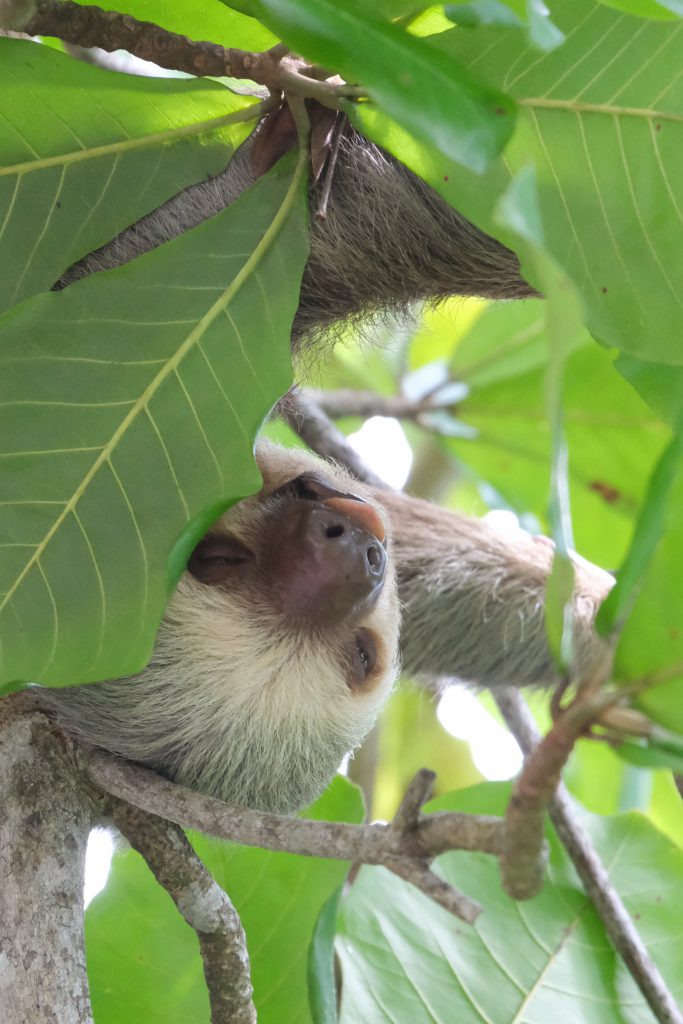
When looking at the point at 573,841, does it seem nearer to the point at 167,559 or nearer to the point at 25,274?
the point at 167,559

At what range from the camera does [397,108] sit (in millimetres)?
1390

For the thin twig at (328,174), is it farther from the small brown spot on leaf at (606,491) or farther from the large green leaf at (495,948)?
the small brown spot on leaf at (606,491)

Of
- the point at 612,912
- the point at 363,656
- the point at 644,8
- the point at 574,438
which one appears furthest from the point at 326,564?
the point at 574,438

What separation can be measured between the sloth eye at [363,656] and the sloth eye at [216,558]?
1.15ft

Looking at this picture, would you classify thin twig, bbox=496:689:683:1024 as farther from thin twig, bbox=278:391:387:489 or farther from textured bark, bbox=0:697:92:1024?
thin twig, bbox=278:391:387:489

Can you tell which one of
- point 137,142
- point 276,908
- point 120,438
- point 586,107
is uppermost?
point 586,107

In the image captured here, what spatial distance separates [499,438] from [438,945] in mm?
2022

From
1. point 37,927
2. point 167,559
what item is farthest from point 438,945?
point 167,559

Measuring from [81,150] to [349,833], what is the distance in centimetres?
122

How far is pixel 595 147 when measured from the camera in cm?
173

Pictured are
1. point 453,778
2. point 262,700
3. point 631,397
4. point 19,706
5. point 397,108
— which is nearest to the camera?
point 397,108

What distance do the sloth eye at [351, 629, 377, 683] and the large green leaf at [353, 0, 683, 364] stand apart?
1.16 meters

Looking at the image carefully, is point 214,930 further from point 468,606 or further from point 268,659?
point 468,606

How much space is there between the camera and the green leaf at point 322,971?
7.07 ft
